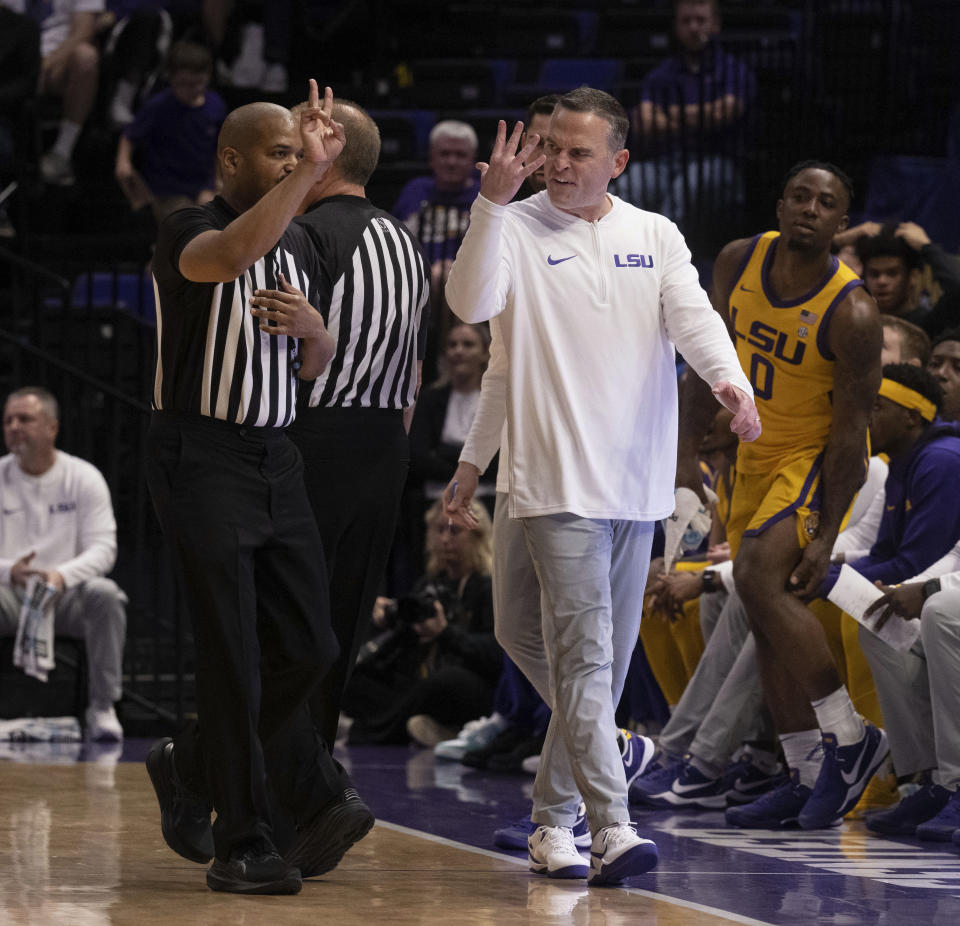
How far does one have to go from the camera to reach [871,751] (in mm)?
5219

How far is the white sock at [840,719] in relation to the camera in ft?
16.9

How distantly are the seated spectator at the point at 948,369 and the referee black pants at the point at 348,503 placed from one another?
2.45 meters

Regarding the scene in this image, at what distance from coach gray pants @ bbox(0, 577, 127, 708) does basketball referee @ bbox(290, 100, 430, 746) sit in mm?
3679

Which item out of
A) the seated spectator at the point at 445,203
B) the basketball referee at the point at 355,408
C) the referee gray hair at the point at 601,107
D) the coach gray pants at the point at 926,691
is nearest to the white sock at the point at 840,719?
the coach gray pants at the point at 926,691

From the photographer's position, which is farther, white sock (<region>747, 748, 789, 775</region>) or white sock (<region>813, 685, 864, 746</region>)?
white sock (<region>747, 748, 789, 775</region>)

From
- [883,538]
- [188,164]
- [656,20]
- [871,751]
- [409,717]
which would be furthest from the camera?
[656,20]

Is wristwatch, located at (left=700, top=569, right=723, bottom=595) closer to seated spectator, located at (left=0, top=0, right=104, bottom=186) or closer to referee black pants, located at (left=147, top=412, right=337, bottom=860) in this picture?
referee black pants, located at (left=147, top=412, right=337, bottom=860)

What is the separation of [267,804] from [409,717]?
390 centimetres

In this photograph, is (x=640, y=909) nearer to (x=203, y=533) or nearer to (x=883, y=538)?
(x=203, y=533)

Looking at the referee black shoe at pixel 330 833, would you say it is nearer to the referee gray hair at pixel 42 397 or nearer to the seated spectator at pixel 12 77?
the referee gray hair at pixel 42 397

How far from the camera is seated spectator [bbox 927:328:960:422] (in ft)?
19.6

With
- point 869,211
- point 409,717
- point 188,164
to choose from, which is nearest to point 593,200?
point 409,717

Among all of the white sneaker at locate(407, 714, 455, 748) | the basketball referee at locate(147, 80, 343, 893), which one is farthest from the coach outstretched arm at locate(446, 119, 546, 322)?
the white sneaker at locate(407, 714, 455, 748)

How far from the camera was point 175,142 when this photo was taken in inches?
414
